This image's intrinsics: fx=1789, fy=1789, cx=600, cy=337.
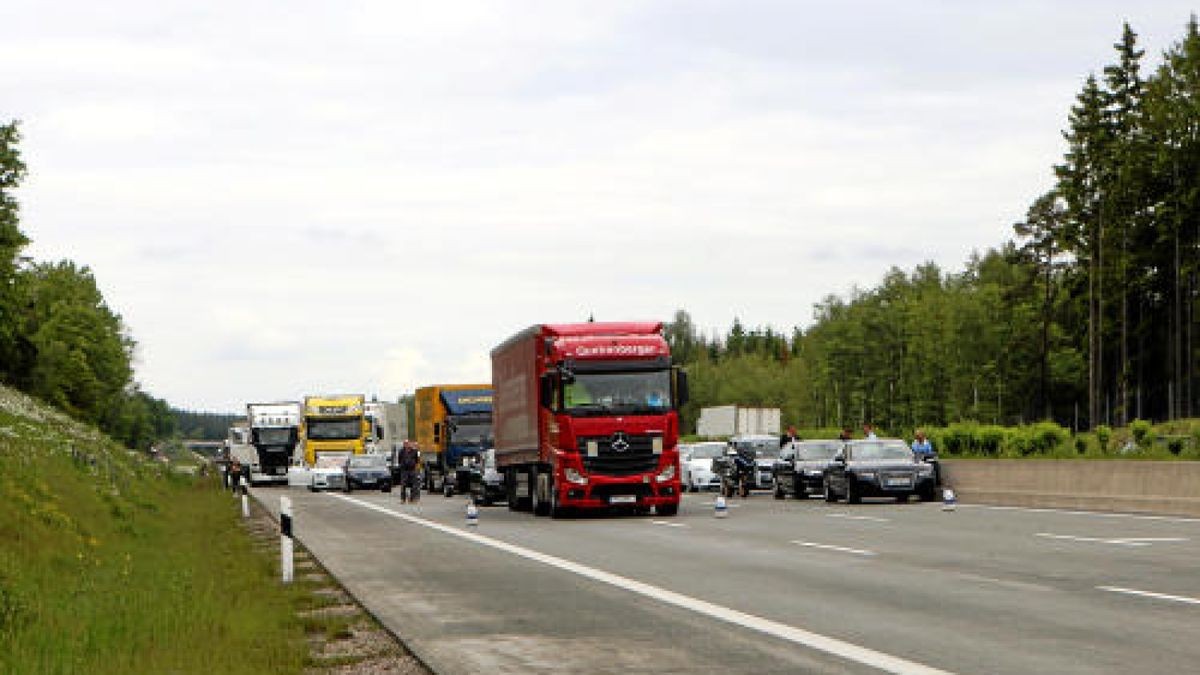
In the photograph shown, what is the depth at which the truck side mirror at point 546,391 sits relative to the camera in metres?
33.0

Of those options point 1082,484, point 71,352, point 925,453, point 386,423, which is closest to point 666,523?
point 1082,484

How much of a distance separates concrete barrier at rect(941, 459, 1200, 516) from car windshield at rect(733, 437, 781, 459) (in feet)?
29.4

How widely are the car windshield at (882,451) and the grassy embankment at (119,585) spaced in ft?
42.2

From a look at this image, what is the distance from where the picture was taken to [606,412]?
107 ft

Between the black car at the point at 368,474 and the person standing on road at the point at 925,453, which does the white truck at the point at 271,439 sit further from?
the person standing on road at the point at 925,453

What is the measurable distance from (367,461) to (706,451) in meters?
→ 15.4

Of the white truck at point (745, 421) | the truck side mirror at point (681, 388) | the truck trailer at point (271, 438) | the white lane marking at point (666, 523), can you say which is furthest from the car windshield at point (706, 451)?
the truck trailer at point (271, 438)

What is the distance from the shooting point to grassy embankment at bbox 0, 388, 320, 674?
11.7 meters

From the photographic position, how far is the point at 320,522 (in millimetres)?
34906

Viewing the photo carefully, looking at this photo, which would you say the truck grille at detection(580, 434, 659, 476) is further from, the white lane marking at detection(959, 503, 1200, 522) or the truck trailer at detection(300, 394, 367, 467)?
the truck trailer at detection(300, 394, 367, 467)

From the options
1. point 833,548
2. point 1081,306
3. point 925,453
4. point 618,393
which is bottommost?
point 833,548

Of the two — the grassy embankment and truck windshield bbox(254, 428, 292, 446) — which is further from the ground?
truck windshield bbox(254, 428, 292, 446)

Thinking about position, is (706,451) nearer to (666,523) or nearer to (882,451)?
(882,451)

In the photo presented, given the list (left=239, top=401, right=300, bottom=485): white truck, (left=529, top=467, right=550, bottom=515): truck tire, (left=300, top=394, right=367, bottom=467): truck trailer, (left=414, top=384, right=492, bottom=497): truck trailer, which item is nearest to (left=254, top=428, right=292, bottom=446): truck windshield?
(left=239, top=401, right=300, bottom=485): white truck
